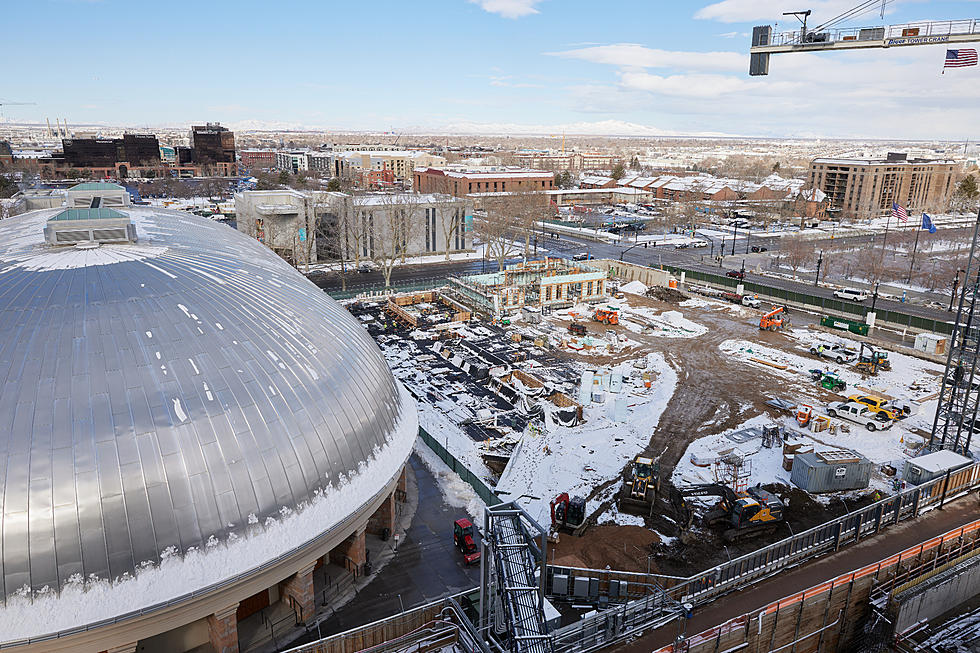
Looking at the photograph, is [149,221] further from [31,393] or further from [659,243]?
[659,243]

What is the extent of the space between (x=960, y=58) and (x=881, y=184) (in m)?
106

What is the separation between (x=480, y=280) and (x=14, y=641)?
52118 millimetres

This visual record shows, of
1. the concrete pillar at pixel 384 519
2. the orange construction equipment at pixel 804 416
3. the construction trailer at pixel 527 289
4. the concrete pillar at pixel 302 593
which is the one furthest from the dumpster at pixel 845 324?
the concrete pillar at pixel 302 593

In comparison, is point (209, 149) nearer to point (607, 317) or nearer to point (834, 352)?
point (607, 317)

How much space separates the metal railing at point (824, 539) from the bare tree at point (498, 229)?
5179 cm

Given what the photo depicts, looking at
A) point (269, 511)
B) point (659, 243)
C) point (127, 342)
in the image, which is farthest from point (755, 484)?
point (659, 243)

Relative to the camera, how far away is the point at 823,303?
62.2m

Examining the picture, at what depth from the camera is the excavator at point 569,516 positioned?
27688 millimetres

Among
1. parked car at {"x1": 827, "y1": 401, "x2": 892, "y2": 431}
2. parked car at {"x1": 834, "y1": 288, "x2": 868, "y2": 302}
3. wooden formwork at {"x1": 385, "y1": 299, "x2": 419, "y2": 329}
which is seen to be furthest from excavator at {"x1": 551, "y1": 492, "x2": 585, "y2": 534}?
parked car at {"x1": 834, "y1": 288, "x2": 868, "y2": 302}

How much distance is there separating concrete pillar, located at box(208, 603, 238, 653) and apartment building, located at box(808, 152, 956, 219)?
140m

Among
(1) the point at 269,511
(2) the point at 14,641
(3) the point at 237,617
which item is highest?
(1) the point at 269,511

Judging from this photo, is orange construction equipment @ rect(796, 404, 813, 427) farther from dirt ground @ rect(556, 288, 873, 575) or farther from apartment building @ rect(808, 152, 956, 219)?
apartment building @ rect(808, 152, 956, 219)

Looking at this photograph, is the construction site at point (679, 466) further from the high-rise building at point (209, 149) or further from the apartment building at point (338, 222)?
the high-rise building at point (209, 149)

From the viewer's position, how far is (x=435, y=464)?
29453 mm
